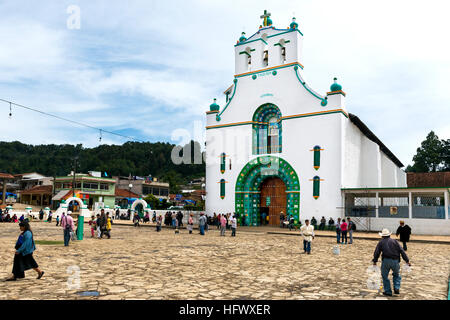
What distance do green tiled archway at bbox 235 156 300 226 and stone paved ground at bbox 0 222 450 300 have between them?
49.3 feet

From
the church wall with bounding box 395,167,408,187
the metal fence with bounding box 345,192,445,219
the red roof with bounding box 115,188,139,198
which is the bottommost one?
the metal fence with bounding box 345,192,445,219

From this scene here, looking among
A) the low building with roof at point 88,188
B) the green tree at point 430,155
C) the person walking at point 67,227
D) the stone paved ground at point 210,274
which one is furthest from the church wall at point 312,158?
the green tree at point 430,155

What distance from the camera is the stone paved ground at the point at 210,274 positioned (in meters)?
7.56

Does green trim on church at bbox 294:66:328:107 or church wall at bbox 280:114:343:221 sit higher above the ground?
green trim on church at bbox 294:66:328:107

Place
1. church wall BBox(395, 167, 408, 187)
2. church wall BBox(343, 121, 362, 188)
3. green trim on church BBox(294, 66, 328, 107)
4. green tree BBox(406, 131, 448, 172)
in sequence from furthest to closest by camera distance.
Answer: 1. green tree BBox(406, 131, 448, 172)
2. church wall BBox(395, 167, 408, 187)
3. church wall BBox(343, 121, 362, 188)
4. green trim on church BBox(294, 66, 328, 107)

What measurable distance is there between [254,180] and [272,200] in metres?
2.27

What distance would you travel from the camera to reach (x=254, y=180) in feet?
102

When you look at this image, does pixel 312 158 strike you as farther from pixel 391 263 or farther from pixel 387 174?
pixel 391 263

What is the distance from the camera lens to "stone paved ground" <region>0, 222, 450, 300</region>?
756 centimetres

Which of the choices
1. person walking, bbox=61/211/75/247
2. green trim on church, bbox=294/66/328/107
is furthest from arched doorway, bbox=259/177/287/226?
person walking, bbox=61/211/75/247

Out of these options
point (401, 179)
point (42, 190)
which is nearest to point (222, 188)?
point (401, 179)

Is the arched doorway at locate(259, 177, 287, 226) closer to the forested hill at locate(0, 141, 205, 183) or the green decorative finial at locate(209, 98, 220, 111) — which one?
the green decorative finial at locate(209, 98, 220, 111)

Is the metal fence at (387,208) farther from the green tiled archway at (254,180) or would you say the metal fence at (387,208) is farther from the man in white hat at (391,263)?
the man in white hat at (391,263)

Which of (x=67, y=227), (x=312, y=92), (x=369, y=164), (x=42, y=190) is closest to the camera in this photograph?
(x=67, y=227)
